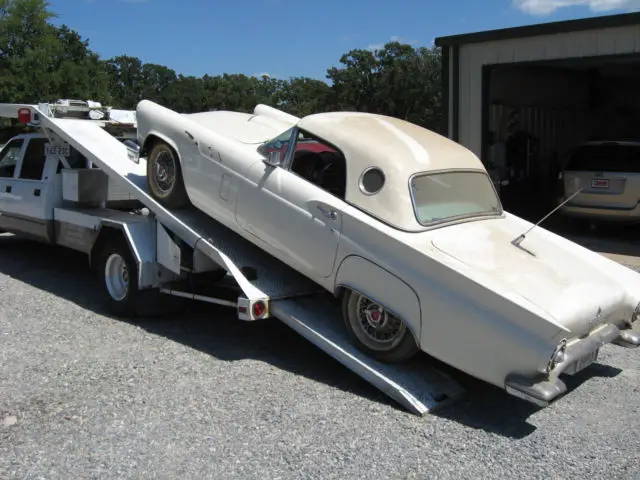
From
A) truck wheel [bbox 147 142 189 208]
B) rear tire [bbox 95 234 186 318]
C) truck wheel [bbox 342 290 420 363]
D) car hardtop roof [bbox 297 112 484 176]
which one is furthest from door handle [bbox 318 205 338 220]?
rear tire [bbox 95 234 186 318]

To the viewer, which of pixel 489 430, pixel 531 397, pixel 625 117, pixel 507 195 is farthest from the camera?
pixel 625 117

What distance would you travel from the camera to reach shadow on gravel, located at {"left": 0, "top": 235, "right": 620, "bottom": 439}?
15.8ft

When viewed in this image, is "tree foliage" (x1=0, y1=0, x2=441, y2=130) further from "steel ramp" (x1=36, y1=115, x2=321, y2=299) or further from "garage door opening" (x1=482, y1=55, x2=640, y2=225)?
"steel ramp" (x1=36, y1=115, x2=321, y2=299)

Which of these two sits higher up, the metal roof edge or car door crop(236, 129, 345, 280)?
the metal roof edge

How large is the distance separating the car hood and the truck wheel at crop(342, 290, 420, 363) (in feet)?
2.29

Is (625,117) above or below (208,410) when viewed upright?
above

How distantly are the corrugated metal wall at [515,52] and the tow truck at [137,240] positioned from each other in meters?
6.51

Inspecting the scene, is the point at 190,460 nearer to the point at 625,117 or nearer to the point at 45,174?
the point at 45,174

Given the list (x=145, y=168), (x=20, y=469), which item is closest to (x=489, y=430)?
(x=20, y=469)

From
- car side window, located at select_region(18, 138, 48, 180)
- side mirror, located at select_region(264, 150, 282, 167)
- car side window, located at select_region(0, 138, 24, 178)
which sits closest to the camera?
side mirror, located at select_region(264, 150, 282, 167)

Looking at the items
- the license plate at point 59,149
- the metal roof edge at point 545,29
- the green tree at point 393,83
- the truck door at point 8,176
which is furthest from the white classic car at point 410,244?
the green tree at point 393,83

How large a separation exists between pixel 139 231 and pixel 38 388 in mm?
2040

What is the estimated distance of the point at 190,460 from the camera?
13.3ft

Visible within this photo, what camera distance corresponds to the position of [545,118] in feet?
54.5
